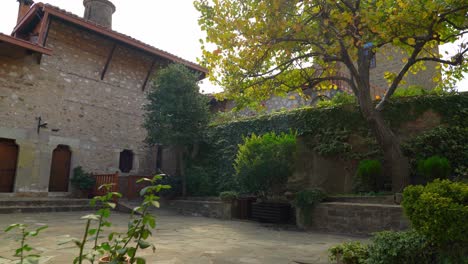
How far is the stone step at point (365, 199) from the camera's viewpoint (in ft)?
23.0

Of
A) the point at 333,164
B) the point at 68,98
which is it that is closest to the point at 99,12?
the point at 68,98

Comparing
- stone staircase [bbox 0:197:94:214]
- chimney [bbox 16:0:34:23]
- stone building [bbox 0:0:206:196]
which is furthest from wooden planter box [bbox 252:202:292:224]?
chimney [bbox 16:0:34:23]

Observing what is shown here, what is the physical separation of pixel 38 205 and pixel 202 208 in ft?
16.5

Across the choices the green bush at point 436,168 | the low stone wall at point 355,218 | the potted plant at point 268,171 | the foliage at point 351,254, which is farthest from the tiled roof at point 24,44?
the green bush at point 436,168

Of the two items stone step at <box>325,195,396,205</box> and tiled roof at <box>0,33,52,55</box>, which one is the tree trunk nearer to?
stone step at <box>325,195,396,205</box>

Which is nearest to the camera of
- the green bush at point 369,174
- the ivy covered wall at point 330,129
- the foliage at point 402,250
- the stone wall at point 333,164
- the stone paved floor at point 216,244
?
the foliage at point 402,250

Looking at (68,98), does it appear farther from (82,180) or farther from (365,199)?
(365,199)

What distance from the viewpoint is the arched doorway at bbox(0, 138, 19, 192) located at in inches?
412

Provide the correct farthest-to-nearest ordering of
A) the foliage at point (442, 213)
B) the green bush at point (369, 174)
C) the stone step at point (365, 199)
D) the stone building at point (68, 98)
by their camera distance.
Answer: the stone building at point (68, 98)
the green bush at point (369, 174)
the stone step at point (365, 199)
the foliage at point (442, 213)

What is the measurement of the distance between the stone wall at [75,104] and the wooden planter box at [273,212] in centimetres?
754

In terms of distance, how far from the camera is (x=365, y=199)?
741 centimetres

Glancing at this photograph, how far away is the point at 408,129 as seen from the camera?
27.7ft

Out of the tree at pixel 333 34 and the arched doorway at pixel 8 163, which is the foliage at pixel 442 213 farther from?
the arched doorway at pixel 8 163

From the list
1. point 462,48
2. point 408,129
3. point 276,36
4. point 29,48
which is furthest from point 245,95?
point 29,48
